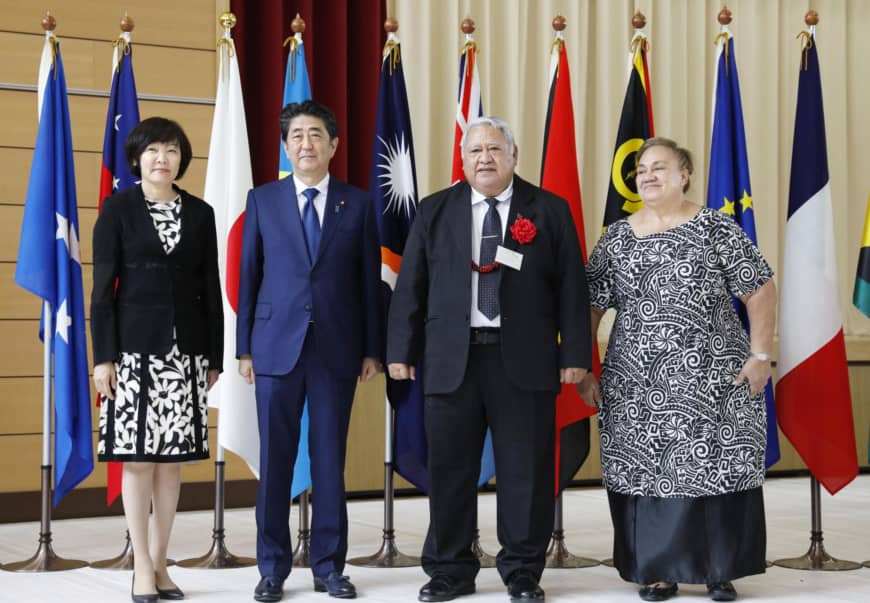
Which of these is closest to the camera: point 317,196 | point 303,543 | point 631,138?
point 317,196

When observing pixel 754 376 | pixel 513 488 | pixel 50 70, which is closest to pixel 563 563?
pixel 513 488

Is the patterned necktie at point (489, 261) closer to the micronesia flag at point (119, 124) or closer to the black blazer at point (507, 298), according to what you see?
the black blazer at point (507, 298)

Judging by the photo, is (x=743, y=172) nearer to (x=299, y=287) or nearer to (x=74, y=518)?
(x=299, y=287)

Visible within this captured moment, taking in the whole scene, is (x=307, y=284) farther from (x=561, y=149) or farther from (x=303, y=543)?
(x=561, y=149)

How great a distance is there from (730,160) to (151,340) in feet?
8.32

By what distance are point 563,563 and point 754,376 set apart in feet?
4.00

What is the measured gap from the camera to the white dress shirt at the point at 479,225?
3943 millimetres

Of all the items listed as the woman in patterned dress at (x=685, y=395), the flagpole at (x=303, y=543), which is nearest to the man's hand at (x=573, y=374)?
the woman in patterned dress at (x=685, y=395)

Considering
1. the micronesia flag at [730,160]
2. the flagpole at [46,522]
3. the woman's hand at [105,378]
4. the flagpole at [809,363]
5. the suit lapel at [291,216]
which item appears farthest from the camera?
the micronesia flag at [730,160]

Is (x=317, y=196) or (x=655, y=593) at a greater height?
(x=317, y=196)

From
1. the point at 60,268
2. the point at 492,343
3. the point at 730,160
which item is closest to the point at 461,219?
the point at 492,343

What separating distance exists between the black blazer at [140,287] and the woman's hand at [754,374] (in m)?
1.82

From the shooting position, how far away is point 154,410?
3859 mm

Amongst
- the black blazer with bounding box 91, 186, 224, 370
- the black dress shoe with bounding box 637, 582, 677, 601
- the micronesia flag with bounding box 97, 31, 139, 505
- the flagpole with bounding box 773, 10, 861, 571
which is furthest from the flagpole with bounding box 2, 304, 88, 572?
the flagpole with bounding box 773, 10, 861, 571
